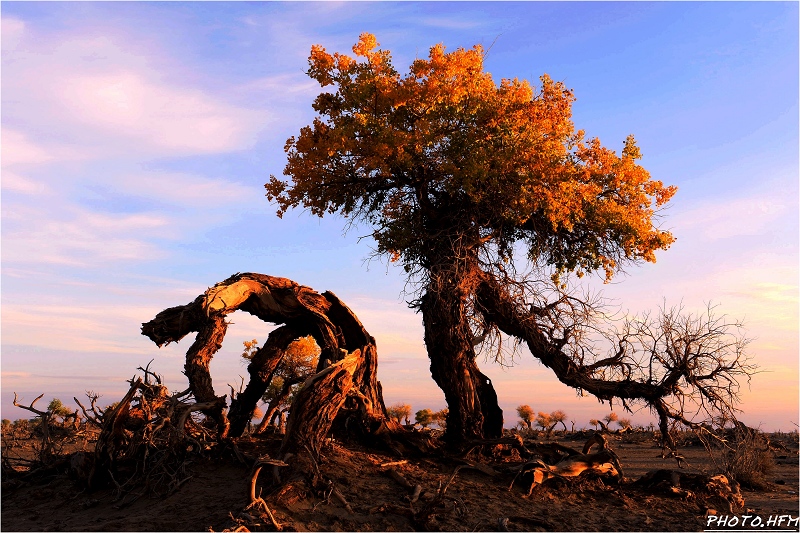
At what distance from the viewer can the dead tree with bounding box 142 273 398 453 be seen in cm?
1392

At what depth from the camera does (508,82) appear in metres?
16.8

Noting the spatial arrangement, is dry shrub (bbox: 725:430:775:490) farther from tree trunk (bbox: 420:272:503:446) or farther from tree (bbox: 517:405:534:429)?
tree (bbox: 517:405:534:429)

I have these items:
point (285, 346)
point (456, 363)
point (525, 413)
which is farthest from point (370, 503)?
point (525, 413)

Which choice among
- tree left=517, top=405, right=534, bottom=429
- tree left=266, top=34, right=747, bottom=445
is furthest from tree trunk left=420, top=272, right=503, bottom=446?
tree left=517, top=405, right=534, bottom=429

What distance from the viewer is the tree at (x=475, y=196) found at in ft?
52.7

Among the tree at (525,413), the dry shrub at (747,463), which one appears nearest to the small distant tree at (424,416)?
the tree at (525,413)

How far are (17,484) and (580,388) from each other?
13450 mm

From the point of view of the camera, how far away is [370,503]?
41.0 ft

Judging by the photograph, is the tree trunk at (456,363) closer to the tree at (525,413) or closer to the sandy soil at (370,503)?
the sandy soil at (370,503)

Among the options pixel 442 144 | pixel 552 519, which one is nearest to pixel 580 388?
pixel 552 519

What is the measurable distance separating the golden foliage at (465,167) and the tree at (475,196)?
35 millimetres

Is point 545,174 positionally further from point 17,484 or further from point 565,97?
point 17,484

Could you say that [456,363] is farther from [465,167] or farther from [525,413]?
[525,413]

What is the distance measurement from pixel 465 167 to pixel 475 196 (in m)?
0.88
